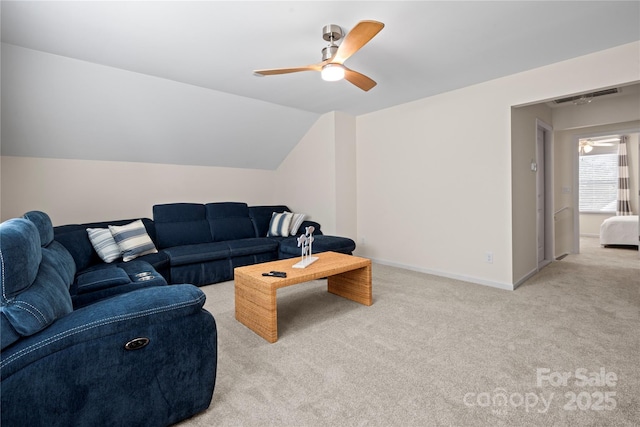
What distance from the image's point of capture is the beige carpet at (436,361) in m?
1.54

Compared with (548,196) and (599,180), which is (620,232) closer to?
(599,180)

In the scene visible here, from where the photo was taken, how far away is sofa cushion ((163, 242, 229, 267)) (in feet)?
11.6

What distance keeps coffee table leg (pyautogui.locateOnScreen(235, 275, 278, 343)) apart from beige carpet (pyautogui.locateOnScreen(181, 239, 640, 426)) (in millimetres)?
70

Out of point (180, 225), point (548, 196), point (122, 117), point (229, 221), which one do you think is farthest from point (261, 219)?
point (548, 196)

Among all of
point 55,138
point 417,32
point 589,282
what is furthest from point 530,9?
point 55,138

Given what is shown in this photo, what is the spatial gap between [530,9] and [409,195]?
248cm

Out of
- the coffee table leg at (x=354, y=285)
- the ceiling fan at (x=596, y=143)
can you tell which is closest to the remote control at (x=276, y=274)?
the coffee table leg at (x=354, y=285)

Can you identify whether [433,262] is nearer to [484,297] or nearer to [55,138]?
[484,297]

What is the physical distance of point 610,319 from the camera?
259 centimetres

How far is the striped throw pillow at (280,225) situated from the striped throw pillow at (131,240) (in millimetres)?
1676

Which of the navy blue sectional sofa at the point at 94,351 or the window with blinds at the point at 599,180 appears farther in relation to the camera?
the window with blinds at the point at 599,180

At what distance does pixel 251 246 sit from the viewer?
4.08 m

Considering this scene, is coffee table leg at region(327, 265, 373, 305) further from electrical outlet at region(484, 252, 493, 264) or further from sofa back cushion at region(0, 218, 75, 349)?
sofa back cushion at region(0, 218, 75, 349)

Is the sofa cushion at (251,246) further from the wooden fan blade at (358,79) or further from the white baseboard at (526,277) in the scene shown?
the white baseboard at (526,277)
